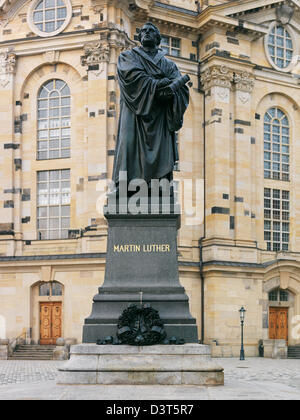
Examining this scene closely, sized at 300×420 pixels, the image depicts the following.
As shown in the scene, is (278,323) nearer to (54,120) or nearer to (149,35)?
(54,120)

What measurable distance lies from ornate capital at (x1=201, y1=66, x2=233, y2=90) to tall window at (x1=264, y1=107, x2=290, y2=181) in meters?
3.86

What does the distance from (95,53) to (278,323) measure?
1815 centimetres

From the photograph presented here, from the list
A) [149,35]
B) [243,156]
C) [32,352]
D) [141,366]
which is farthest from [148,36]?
[243,156]

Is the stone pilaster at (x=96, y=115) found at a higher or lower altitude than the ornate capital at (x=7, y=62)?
lower

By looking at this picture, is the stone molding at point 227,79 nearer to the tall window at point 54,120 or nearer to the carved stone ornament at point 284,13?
the carved stone ornament at point 284,13

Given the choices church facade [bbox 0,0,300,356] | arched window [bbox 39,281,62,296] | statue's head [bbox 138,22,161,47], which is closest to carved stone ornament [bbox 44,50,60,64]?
church facade [bbox 0,0,300,356]

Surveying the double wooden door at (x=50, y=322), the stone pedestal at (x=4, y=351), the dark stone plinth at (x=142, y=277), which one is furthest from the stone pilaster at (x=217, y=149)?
the dark stone plinth at (x=142, y=277)

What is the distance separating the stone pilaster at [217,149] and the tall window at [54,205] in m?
7.76

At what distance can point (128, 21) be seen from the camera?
3941cm

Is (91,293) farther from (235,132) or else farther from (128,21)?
(128,21)

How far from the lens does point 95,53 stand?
37.6m

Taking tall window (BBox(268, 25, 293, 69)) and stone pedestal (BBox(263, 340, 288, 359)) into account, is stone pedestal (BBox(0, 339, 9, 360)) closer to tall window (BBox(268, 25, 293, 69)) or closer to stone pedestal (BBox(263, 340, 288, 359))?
stone pedestal (BBox(263, 340, 288, 359))

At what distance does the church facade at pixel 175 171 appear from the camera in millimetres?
37406
